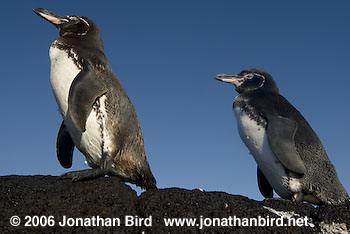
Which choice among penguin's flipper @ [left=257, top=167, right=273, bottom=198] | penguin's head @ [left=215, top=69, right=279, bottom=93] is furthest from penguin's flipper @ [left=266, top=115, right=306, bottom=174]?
penguin's flipper @ [left=257, top=167, right=273, bottom=198]

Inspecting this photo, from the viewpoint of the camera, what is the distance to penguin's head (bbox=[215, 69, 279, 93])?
5.55 meters

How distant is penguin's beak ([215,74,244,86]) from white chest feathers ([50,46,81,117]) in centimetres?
244

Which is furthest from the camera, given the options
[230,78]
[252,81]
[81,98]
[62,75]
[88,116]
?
[230,78]

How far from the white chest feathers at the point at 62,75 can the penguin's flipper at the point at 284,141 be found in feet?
7.75

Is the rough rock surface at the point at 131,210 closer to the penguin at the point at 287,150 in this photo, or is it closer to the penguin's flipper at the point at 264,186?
the penguin at the point at 287,150

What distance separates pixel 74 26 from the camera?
4637mm

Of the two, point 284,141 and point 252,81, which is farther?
point 252,81

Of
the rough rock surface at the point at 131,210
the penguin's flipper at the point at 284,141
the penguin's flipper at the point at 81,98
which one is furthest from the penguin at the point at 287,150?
the penguin's flipper at the point at 81,98

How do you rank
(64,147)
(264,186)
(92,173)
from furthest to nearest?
(264,186)
(64,147)
(92,173)

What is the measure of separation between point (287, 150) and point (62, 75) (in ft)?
8.84

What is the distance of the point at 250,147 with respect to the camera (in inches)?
192

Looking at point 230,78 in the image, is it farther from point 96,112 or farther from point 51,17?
point 51,17

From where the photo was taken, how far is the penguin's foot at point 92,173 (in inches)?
141

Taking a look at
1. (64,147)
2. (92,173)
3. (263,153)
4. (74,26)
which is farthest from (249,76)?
(92,173)
